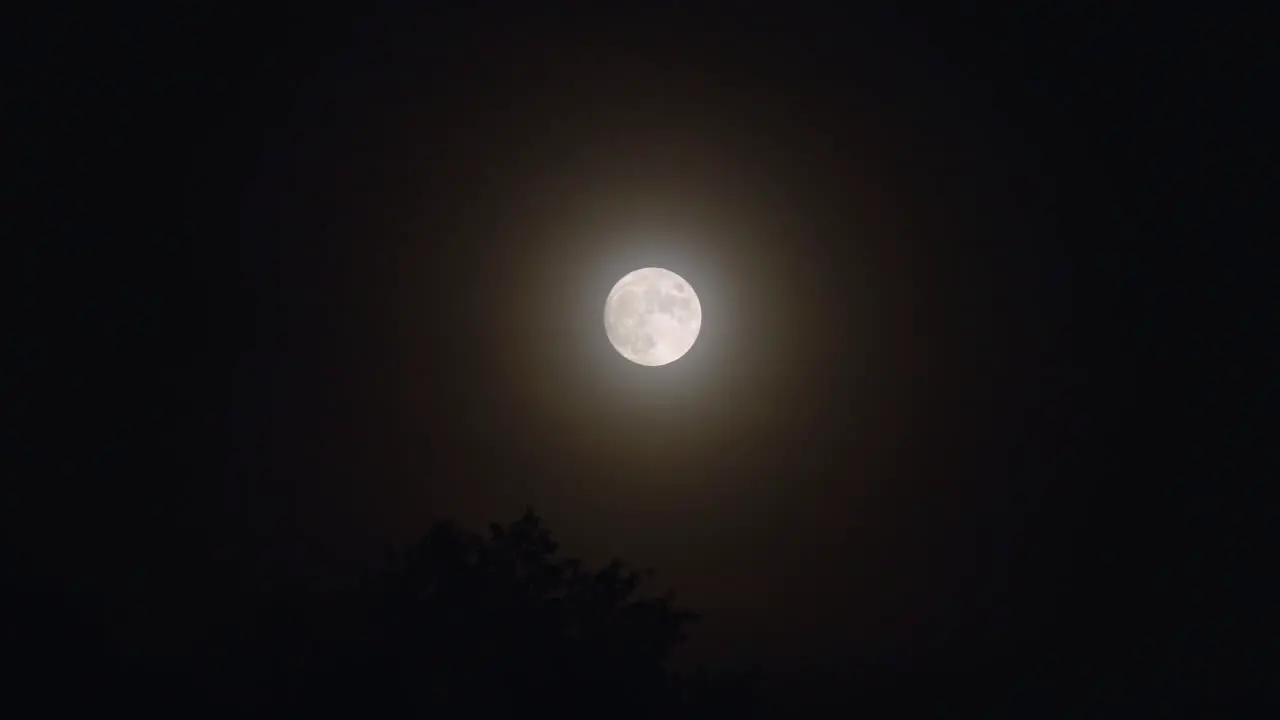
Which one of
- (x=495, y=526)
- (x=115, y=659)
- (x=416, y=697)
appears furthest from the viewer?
(x=495, y=526)

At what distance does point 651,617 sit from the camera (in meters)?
12.1

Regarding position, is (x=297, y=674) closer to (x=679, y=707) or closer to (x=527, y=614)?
(x=527, y=614)

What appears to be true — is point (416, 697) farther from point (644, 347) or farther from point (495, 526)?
point (644, 347)

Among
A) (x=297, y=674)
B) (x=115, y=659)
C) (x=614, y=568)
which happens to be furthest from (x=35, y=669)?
(x=614, y=568)

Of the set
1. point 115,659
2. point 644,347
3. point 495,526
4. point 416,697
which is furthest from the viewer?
point 644,347

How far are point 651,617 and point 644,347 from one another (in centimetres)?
586

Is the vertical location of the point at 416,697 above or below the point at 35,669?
above

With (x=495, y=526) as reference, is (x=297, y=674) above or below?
below

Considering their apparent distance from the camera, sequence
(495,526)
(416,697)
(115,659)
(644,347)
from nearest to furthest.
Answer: (416,697), (115,659), (495,526), (644,347)

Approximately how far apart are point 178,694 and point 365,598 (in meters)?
2.42

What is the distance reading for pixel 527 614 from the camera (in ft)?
37.7

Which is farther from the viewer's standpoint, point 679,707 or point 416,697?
point 679,707

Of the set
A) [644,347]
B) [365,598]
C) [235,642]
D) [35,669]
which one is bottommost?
[35,669]

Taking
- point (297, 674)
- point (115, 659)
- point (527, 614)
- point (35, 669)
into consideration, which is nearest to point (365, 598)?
point (297, 674)
